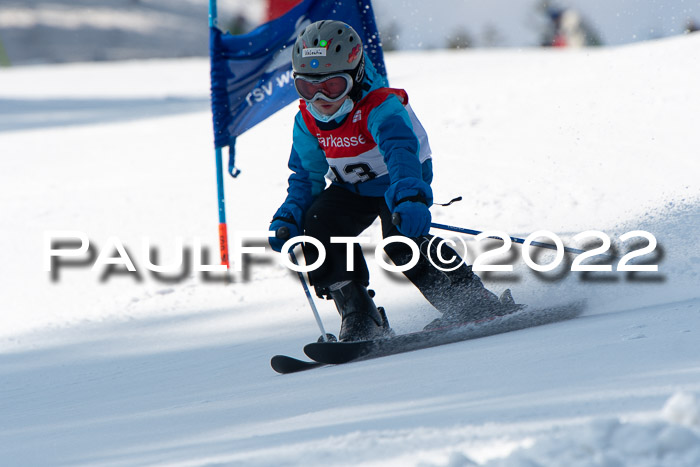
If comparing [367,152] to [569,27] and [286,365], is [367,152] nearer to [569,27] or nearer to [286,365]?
[286,365]

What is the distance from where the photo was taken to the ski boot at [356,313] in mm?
3838

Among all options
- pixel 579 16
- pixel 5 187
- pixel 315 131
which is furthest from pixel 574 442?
pixel 579 16

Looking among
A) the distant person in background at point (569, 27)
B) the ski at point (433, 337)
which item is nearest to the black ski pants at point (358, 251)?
the ski at point (433, 337)

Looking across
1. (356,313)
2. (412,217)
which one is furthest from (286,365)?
(412,217)

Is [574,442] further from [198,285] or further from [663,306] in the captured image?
[198,285]

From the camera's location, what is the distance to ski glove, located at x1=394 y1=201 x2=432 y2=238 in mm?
3496

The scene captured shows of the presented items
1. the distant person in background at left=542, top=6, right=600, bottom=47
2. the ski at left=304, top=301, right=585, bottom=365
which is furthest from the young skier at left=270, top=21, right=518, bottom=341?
the distant person in background at left=542, top=6, right=600, bottom=47

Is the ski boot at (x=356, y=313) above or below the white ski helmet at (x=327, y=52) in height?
below

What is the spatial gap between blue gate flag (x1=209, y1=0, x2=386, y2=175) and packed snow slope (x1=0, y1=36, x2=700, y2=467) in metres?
1.24

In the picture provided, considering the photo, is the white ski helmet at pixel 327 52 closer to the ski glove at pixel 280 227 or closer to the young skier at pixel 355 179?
the young skier at pixel 355 179

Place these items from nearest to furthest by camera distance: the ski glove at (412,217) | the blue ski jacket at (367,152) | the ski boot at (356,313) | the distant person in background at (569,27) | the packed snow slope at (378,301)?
the packed snow slope at (378,301) → the ski glove at (412,217) → the blue ski jacket at (367,152) → the ski boot at (356,313) → the distant person in background at (569,27)

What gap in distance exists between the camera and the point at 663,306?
352 centimetres

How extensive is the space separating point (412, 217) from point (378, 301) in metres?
Result: 1.80

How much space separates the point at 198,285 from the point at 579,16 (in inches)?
817
